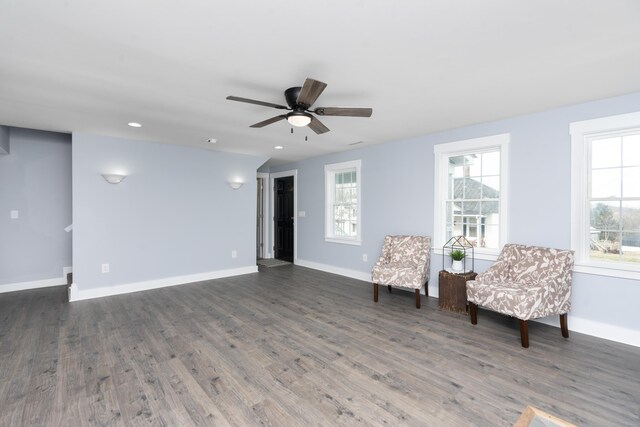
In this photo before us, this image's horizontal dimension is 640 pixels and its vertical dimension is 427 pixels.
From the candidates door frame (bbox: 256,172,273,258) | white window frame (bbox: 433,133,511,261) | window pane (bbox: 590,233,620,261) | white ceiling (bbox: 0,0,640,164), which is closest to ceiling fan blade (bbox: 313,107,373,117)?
white ceiling (bbox: 0,0,640,164)

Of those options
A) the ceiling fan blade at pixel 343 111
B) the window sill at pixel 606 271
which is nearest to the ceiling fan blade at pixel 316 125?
the ceiling fan blade at pixel 343 111

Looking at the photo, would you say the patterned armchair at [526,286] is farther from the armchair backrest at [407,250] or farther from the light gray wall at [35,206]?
the light gray wall at [35,206]

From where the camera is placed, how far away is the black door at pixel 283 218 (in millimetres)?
7156

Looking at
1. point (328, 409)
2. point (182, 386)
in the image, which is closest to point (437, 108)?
point (328, 409)

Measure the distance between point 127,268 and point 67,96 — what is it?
269cm

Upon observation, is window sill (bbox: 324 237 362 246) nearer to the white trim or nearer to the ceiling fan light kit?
the white trim

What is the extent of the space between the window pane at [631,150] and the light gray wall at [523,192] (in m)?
0.29

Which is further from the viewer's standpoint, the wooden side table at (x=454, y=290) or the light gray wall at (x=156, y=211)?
the light gray wall at (x=156, y=211)

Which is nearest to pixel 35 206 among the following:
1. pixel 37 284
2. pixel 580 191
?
pixel 37 284

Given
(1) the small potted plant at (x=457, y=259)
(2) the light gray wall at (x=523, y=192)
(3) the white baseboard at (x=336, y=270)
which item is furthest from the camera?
(3) the white baseboard at (x=336, y=270)

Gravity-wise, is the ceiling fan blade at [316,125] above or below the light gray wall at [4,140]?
below

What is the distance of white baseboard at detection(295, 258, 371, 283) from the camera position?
5.42 metres

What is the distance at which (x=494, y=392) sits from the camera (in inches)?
84.2

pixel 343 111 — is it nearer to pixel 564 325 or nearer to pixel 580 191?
pixel 580 191
